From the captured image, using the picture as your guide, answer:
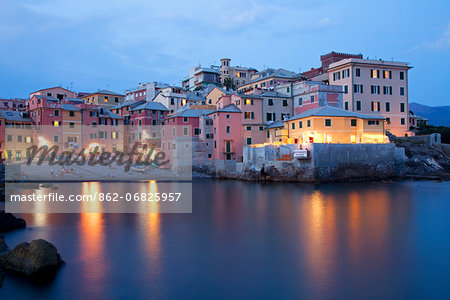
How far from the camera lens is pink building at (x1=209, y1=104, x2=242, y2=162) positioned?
48688mm

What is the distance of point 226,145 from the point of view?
4922 centimetres

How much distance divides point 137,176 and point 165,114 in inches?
632

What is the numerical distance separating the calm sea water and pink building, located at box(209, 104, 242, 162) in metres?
18.0

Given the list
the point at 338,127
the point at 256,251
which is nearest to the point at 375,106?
the point at 338,127

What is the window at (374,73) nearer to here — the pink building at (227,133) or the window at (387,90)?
the window at (387,90)

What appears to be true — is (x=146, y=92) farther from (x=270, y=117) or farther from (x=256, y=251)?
(x=256, y=251)

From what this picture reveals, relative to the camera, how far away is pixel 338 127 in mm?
42688

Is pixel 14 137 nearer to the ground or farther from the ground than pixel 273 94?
nearer to the ground

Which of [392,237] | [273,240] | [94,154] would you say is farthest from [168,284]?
[94,154]

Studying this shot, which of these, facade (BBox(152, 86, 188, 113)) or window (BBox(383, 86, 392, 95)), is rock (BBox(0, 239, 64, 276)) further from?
window (BBox(383, 86, 392, 95))

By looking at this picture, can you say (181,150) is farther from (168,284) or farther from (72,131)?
(168,284)

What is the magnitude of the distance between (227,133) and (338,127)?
14616mm

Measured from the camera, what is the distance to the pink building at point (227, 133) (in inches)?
1917

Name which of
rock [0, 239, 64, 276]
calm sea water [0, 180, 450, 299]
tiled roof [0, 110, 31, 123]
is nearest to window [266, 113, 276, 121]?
calm sea water [0, 180, 450, 299]
